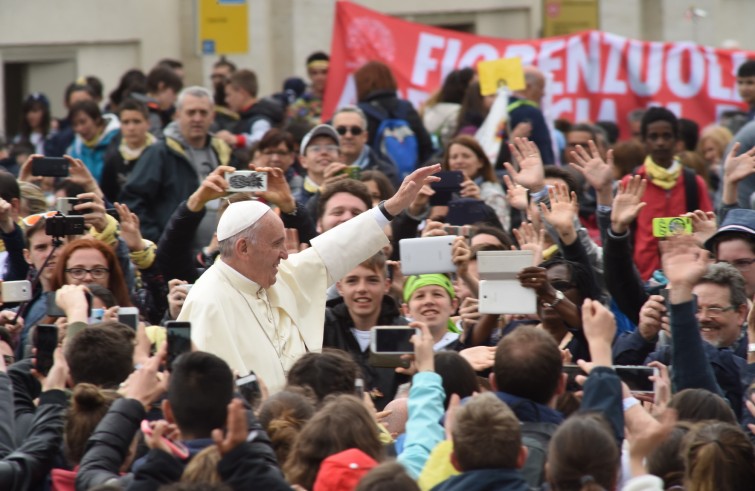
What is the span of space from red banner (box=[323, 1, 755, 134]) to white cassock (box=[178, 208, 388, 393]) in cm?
810

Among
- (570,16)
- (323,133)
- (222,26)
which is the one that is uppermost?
(570,16)

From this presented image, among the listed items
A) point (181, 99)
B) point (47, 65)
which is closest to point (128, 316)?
point (181, 99)

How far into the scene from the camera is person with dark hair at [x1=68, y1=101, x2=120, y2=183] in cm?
1307

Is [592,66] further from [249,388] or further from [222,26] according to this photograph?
[249,388]

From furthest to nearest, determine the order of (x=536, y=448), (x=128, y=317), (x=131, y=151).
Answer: (x=131, y=151) < (x=128, y=317) < (x=536, y=448)

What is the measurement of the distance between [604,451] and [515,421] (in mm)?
299

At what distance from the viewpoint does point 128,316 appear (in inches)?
237

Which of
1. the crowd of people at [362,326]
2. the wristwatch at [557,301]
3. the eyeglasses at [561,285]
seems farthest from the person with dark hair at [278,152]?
the wristwatch at [557,301]

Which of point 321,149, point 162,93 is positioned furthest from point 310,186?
point 162,93

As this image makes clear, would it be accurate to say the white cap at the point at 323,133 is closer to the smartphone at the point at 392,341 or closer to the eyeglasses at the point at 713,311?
the eyeglasses at the point at 713,311

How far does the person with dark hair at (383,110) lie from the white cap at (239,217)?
5440mm

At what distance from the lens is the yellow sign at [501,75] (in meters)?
12.2

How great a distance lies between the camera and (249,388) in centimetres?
558

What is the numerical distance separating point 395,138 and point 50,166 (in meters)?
4.48
